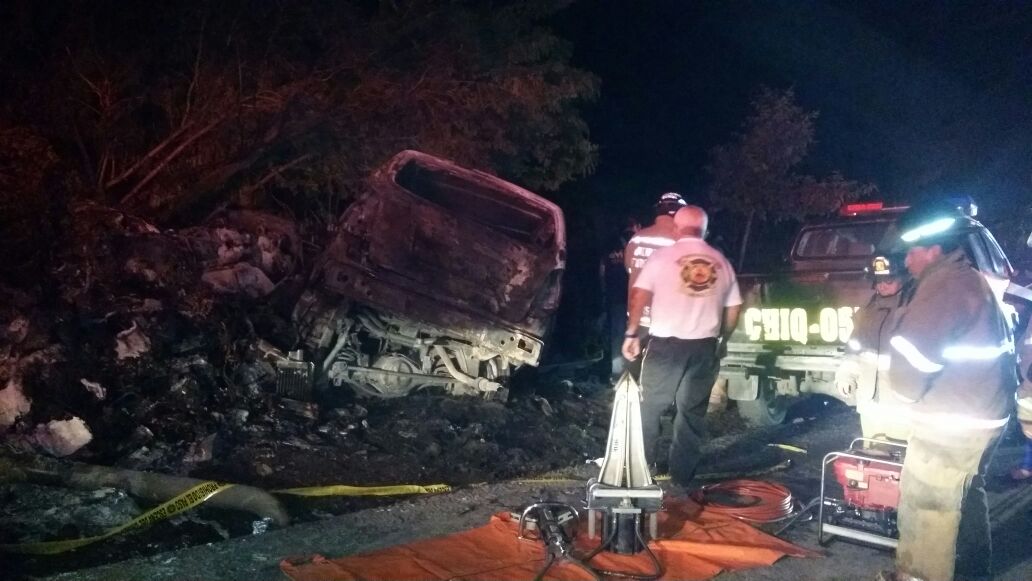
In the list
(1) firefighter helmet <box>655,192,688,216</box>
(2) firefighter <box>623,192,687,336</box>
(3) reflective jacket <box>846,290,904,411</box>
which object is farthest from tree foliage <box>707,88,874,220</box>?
(3) reflective jacket <box>846,290,904,411</box>

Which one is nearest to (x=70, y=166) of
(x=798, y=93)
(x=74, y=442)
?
(x=74, y=442)

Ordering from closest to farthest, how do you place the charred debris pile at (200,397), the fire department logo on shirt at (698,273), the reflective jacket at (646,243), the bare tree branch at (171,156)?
1. the fire department logo on shirt at (698,273)
2. the charred debris pile at (200,397)
3. the reflective jacket at (646,243)
4. the bare tree branch at (171,156)

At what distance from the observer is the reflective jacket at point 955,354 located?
344 centimetres

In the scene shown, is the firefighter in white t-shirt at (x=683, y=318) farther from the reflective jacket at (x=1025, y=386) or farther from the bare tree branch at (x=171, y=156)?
the bare tree branch at (x=171, y=156)

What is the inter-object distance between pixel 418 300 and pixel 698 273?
2625mm

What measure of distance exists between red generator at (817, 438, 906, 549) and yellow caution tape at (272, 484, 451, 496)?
2.24 meters

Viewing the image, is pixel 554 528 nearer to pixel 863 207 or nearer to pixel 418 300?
pixel 418 300

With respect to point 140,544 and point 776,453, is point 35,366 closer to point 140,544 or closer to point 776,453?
point 140,544

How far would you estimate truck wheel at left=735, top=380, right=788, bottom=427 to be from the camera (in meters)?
7.40

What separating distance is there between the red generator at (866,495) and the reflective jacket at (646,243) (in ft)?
7.42

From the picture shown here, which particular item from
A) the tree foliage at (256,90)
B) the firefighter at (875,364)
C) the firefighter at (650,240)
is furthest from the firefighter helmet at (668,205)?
the tree foliage at (256,90)

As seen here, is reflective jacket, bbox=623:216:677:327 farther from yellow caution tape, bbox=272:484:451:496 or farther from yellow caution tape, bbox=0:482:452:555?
yellow caution tape, bbox=0:482:452:555

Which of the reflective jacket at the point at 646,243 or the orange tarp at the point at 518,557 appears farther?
the reflective jacket at the point at 646,243

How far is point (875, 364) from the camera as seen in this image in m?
4.41
